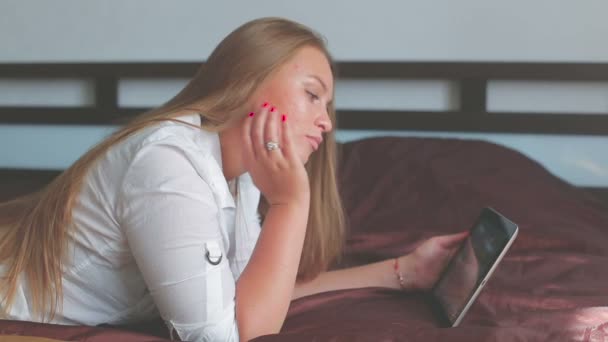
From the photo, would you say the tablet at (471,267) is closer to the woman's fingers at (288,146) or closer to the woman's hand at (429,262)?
the woman's hand at (429,262)

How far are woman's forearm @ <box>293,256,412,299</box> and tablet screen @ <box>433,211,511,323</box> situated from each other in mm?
82

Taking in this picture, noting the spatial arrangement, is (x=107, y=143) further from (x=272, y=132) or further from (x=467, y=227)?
(x=467, y=227)

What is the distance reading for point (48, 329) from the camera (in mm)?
830

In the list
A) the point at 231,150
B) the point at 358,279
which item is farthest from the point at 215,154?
the point at 358,279

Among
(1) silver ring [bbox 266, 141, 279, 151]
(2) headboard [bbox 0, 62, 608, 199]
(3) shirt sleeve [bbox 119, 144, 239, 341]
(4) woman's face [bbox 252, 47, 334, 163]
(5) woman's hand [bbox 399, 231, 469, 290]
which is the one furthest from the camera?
(2) headboard [bbox 0, 62, 608, 199]

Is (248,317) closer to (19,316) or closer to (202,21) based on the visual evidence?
(19,316)

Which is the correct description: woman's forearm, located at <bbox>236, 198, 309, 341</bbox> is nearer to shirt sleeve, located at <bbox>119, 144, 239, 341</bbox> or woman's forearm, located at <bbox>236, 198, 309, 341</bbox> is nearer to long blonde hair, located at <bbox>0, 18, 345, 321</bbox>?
shirt sleeve, located at <bbox>119, 144, 239, 341</bbox>

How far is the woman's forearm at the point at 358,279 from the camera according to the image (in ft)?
4.19

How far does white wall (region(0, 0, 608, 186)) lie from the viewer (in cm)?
223

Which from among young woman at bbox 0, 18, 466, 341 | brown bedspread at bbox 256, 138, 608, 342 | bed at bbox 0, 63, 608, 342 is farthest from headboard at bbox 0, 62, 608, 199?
young woman at bbox 0, 18, 466, 341

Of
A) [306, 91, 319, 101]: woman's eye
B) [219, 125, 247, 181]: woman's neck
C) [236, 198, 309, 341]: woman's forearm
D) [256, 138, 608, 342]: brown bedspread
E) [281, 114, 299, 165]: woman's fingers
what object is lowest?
[256, 138, 608, 342]: brown bedspread

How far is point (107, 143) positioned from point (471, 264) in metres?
0.59

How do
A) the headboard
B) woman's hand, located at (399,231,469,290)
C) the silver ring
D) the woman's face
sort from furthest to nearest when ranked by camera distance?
the headboard → woman's hand, located at (399,231,469,290) → the woman's face → the silver ring

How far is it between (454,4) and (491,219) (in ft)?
4.21
